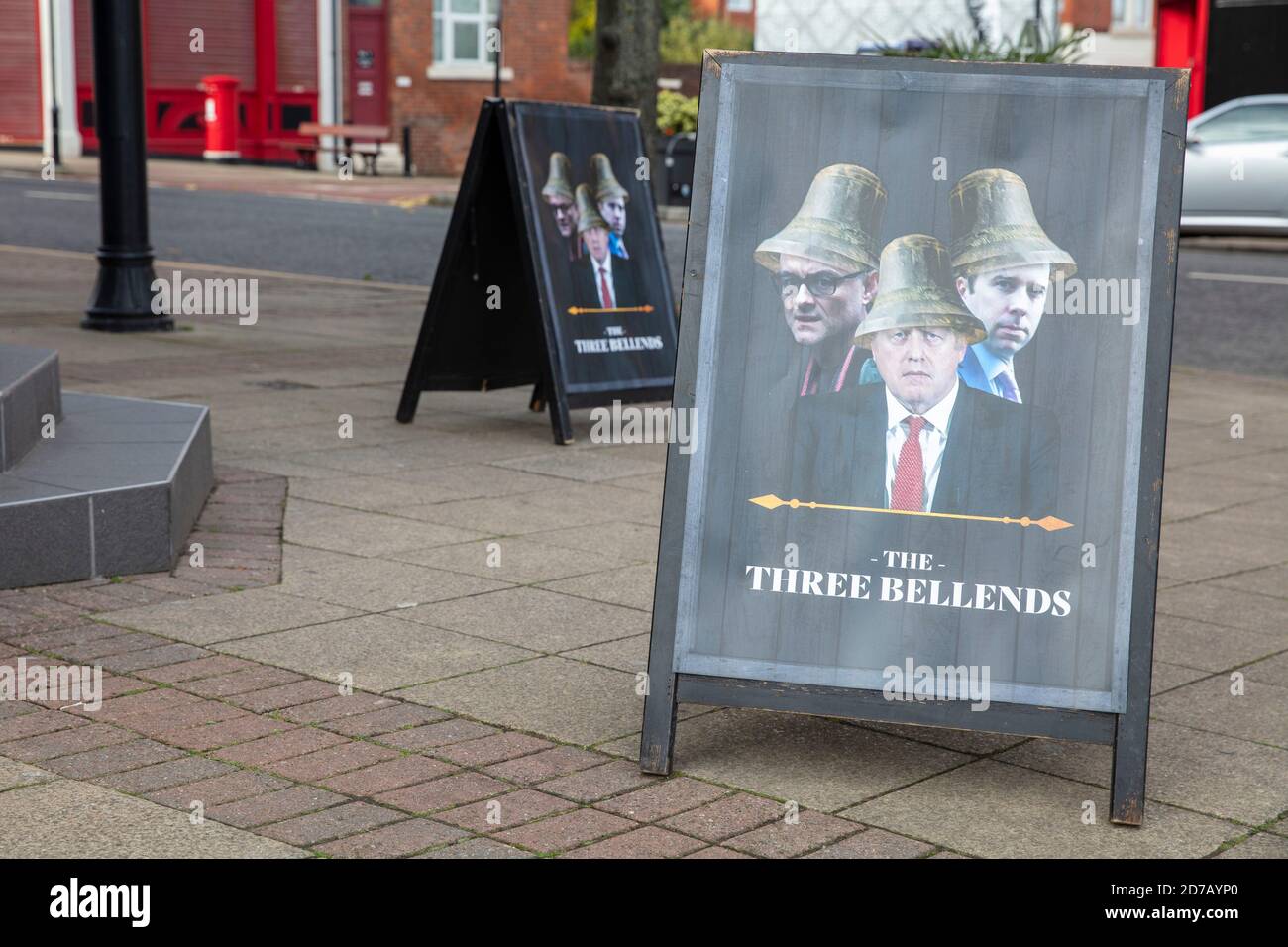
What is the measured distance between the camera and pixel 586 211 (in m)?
8.18

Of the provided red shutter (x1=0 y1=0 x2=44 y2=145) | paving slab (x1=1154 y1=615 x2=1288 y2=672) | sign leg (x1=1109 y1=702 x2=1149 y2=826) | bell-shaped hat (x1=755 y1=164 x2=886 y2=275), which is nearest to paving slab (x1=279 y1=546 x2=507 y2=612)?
bell-shaped hat (x1=755 y1=164 x2=886 y2=275)

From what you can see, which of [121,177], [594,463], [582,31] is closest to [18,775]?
[594,463]

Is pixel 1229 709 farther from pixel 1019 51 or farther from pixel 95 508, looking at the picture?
pixel 1019 51

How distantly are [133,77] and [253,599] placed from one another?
6.39 meters

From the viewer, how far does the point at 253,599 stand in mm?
5359

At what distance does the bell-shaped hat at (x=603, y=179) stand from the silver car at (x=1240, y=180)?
12818 millimetres

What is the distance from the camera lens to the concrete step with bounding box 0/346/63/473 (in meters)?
5.72

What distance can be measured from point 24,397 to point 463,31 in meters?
28.8

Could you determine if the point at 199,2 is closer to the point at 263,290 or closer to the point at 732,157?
the point at 263,290

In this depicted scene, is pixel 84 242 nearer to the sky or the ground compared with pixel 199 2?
nearer to the ground

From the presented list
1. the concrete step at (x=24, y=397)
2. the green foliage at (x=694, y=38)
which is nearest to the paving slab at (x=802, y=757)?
the concrete step at (x=24, y=397)

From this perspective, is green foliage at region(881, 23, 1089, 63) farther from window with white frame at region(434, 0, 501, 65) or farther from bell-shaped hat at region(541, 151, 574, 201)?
window with white frame at region(434, 0, 501, 65)
